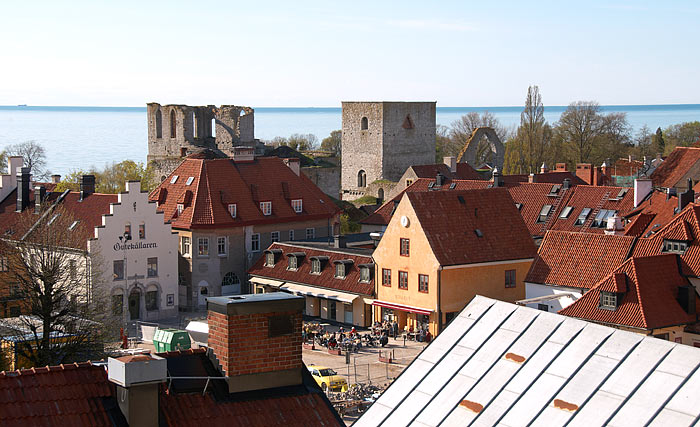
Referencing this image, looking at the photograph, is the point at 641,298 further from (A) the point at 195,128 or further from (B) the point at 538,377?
(A) the point at 195,128

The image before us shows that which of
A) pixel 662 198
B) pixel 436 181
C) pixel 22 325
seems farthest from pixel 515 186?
pixel 22 325

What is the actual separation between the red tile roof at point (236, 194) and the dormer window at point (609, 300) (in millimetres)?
21789

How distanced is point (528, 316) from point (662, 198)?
129ft

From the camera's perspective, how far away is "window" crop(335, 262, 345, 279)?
50.7 m

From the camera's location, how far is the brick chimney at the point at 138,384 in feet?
45.3

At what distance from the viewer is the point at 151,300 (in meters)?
52.3

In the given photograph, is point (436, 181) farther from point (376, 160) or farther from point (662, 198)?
point (376, 160)

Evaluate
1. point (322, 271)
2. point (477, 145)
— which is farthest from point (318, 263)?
point (477, 145)

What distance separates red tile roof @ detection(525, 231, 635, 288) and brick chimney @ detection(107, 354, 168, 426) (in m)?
30.7

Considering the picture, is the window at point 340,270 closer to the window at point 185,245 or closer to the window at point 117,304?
the window at point 185,245

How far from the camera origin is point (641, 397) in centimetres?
1341

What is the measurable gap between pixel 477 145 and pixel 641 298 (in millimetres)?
62054

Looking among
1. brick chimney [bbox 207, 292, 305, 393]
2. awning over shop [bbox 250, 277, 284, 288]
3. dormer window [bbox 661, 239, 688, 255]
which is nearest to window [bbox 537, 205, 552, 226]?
awning over shop [bbox 250, 277, 284, 288]

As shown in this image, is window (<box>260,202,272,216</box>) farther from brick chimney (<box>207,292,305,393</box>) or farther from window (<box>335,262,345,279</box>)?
brick chimney (<box>207,292,305,393</box>)
